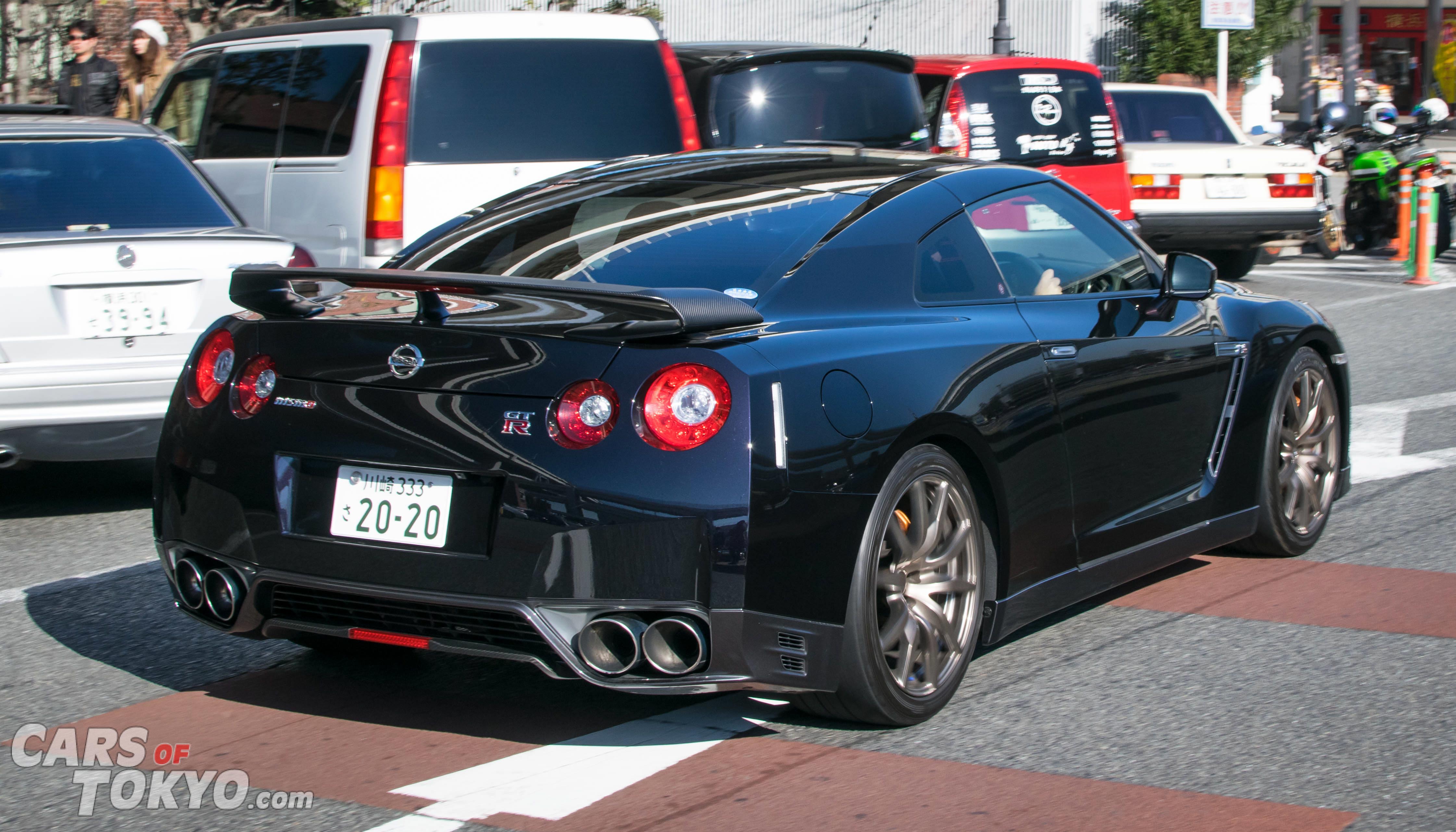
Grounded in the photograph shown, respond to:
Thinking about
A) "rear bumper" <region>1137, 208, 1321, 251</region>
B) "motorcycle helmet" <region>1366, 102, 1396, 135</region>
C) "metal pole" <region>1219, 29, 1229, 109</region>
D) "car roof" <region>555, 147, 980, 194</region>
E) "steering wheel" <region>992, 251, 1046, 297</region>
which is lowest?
"rear bumper" <region>1137, 208, 1321, 251</region>

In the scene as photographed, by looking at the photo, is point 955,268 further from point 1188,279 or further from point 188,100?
point 188,100

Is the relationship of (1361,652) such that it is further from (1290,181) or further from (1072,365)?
(1290,181)

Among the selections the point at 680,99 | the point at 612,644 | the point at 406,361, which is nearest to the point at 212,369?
the point at 406,361

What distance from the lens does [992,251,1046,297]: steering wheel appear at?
4703 millimetres

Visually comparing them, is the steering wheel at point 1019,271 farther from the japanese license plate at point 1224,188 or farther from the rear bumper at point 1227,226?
the japanese license plate at point 1224,188

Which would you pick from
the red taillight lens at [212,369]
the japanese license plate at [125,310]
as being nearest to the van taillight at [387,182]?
the japanese license plate at [125,310]

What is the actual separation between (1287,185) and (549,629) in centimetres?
1244

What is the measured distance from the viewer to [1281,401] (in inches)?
224

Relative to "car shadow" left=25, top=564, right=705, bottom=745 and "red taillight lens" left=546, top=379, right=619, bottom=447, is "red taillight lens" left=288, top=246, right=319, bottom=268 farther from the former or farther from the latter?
"red taillight lens" left=546, top=379, right=619, bottom=447

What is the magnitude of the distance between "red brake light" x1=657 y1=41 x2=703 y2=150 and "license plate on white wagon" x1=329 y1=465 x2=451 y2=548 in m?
5.13

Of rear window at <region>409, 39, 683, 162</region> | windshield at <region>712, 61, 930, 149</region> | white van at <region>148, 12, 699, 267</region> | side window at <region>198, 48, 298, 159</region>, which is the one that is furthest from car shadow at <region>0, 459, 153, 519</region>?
windshield at <region>712, 61, 930, 149</region>

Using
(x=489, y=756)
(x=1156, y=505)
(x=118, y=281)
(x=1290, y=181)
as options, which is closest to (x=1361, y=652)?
Result: (x=1156, y=505)

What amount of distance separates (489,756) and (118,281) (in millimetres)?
3347

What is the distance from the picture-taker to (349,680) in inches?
176
